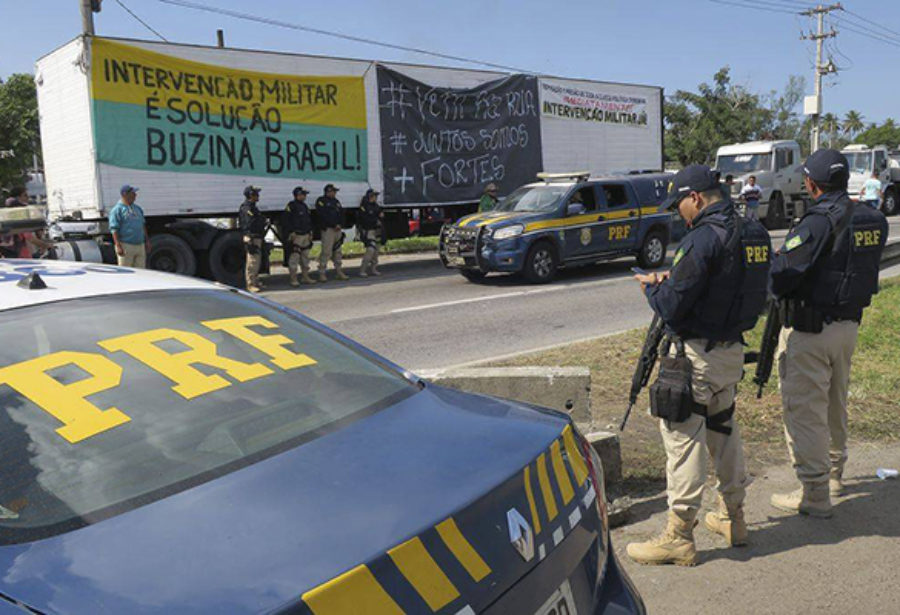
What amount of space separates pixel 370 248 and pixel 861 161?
22.1 meters

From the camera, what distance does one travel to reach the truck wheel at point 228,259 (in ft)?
44.9

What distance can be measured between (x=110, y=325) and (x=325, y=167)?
13011 millimetres

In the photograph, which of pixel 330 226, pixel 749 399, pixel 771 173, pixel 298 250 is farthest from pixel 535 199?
pixel 771 173

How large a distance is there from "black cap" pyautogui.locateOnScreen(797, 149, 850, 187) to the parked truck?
11025mm

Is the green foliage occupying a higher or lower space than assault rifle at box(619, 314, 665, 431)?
higher

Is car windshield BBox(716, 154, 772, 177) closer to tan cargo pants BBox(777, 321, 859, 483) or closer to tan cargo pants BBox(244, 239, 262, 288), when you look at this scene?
tan cargo pants BBox(244, 239, 262, 288)

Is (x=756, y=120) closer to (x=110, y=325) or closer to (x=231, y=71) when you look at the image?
(x=231, y=71)

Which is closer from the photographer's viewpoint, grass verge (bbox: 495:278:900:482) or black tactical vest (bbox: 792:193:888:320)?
black tactical vest (bbox: 792:193:888:320)

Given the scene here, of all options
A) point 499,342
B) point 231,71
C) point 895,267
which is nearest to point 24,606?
point 499,342

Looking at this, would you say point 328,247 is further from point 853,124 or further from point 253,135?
point 853,124

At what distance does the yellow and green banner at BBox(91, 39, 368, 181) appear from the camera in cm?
1249

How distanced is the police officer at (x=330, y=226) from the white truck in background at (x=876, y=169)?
21.1 metres

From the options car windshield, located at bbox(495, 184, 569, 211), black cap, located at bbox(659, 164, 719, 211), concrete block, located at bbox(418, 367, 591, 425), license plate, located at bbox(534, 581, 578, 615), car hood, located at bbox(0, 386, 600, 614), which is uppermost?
car windshield, located at bbox(495, 184, 569, 211)

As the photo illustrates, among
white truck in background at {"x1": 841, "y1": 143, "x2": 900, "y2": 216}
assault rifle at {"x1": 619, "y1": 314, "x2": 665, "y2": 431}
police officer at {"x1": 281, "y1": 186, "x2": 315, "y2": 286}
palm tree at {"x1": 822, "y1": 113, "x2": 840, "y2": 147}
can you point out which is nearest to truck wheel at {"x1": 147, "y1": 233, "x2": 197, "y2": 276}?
police officer at {"x1": 281, "y1": 186, "x2": 315, "y2": 286}
